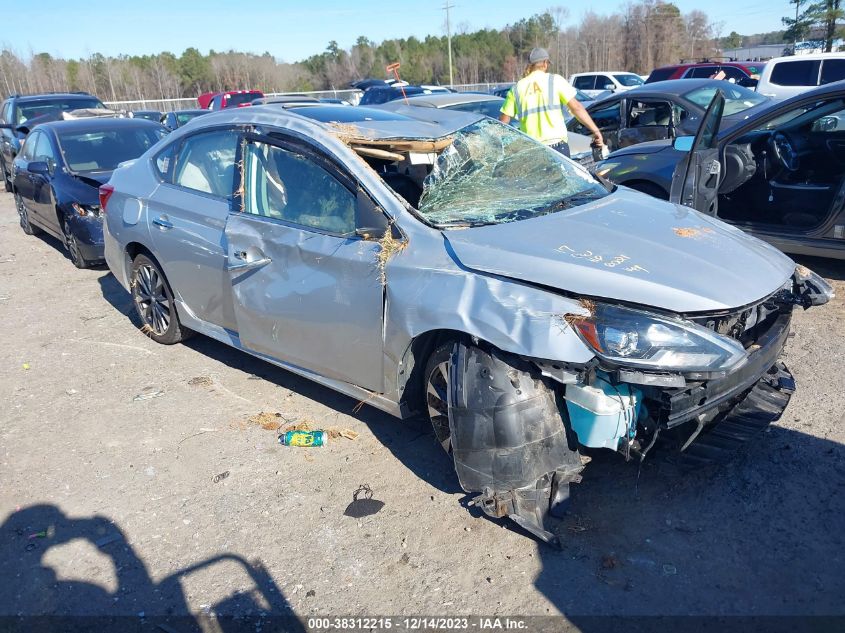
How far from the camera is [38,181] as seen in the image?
27.3 ft

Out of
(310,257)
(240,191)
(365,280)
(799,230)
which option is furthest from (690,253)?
(799,230)

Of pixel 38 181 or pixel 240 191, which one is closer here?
pixel 240 191

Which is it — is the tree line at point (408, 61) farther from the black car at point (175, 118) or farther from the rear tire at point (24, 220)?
the rear tire at point (24, 220)

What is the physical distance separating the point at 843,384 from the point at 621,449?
2060mm

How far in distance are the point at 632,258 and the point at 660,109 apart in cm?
713

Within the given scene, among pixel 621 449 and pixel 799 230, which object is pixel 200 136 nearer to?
pixel 621 449

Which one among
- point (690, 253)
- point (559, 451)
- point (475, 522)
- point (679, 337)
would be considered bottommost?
point (475, 522)

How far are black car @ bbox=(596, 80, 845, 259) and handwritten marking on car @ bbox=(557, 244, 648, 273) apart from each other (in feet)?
8.64

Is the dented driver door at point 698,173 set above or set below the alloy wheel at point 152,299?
above

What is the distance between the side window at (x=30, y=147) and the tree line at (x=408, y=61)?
153 ft

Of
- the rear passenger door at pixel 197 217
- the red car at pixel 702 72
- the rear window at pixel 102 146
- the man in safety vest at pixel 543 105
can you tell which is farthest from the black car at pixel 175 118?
the rear passenger door at pixel 197 217

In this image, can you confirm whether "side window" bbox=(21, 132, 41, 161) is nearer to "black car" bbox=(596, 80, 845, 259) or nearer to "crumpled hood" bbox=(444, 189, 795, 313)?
"black car" bbox=(596, 80, 845, 259)

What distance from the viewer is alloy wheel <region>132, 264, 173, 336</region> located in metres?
5.18

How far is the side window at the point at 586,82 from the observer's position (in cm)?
2520
